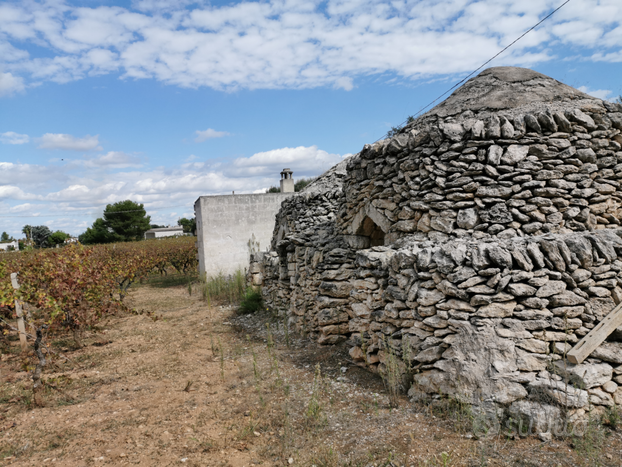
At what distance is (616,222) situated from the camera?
17.0 ft

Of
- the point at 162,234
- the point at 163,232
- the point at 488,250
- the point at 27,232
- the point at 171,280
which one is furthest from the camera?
the point at 163,232

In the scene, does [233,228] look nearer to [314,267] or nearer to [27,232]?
[314,267]

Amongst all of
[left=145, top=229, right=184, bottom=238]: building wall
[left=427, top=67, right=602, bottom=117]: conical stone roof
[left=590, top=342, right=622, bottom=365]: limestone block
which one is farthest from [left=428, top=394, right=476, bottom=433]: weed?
[left=145, top=229, right=184, bottom=238]: building wall

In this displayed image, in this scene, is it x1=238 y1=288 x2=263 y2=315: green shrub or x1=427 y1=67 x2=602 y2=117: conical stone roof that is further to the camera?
x1=238 y1=288 x2=263 y2=315: green shrub

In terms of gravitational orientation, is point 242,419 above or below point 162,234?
below

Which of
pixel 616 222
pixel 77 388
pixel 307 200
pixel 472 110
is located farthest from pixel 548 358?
pixel 307 200

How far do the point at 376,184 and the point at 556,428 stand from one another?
13.1 feet

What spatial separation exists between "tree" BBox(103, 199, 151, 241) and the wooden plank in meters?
48.3

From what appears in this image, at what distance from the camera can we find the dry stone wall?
3.84m

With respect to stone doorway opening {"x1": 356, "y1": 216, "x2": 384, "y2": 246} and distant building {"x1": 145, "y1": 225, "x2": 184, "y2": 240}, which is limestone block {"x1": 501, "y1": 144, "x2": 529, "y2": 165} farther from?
distant building {"x1": 145, "y1": 225, "x2": 184, "y2": 240}

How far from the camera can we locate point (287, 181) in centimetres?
1786

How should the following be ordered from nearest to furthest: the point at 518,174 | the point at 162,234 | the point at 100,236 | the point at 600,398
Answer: the point at 600,398 < the point at 518,174 < the point at 100,236 < the point at 162,234

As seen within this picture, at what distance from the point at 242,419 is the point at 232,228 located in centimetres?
1272

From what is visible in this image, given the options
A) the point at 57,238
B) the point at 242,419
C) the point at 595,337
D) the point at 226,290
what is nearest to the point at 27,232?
the point at 57,238
